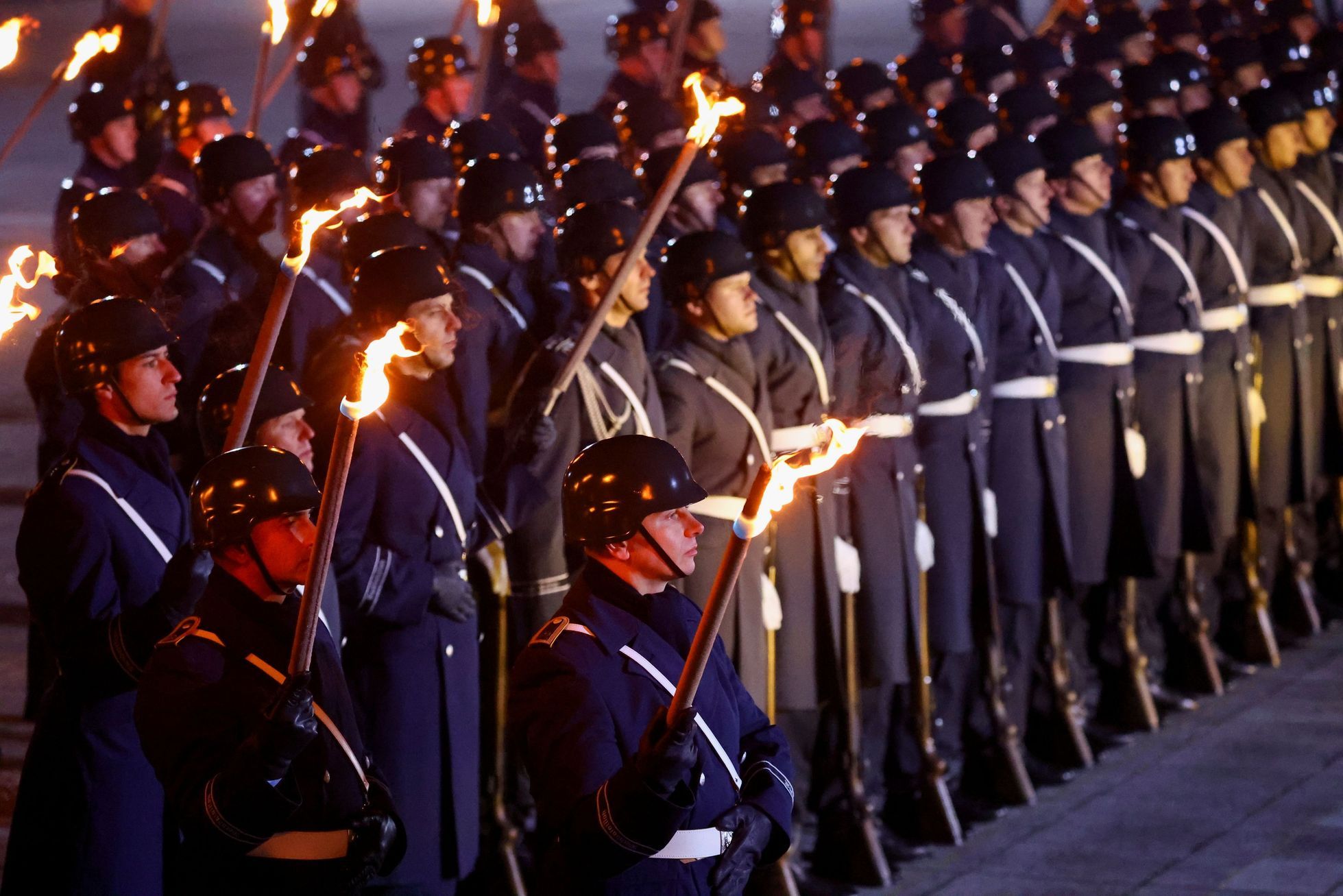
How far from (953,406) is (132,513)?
12.1ft

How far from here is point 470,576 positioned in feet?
22.6

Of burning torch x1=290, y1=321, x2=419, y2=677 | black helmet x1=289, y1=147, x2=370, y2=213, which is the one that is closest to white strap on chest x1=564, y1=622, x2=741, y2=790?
burning torch x1=290, y1=321, x2=419, y2=677

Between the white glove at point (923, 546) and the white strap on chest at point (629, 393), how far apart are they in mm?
1584

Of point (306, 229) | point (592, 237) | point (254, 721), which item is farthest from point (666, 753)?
point (592, 237)

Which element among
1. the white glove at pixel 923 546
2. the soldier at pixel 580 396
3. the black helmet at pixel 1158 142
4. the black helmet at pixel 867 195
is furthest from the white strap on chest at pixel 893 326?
the black helmet at pixel 1158 142

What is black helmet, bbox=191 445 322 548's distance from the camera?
178 inches

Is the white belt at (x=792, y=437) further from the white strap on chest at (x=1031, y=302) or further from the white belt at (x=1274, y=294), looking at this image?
the white belt at (x=1274, y=294)

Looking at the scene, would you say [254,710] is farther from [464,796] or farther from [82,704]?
[464,796]

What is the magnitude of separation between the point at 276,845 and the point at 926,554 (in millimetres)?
4133

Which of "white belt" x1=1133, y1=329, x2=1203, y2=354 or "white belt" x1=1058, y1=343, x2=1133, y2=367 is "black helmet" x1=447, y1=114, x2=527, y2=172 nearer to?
"white belt" x1=1058, y1=343, x2=1133, y2=367

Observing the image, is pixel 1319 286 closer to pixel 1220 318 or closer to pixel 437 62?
pixel 1220 318

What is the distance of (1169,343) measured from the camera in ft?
31.0

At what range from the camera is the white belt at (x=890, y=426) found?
7.82 m

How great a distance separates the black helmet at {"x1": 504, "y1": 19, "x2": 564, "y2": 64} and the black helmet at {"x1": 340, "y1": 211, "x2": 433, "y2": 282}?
5075mm
